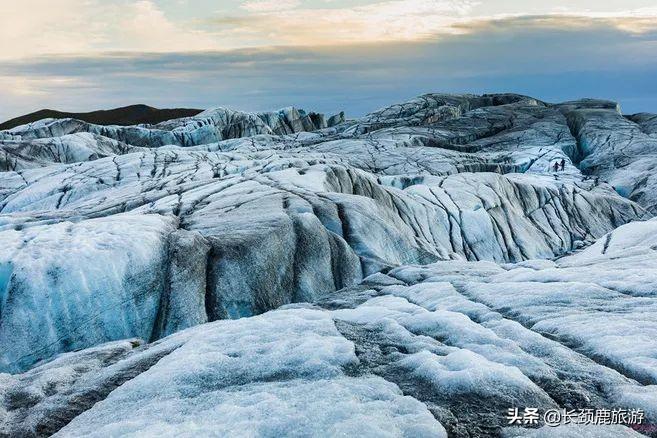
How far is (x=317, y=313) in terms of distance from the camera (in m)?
12.4

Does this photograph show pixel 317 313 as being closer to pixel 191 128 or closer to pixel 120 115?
pixel 191 128

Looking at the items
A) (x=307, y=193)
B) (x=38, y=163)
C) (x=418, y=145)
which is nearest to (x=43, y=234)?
(x=307, y=193)

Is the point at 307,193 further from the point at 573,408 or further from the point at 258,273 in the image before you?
the point at 573,408

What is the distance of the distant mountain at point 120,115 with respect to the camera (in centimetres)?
14112

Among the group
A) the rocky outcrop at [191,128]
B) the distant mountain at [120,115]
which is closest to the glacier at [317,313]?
the rocky outcrop at [191,128]

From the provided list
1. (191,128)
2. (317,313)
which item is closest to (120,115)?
(191,128)

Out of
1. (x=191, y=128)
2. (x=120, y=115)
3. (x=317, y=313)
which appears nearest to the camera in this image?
(x=317, y=313)

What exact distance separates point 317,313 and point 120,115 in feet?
480

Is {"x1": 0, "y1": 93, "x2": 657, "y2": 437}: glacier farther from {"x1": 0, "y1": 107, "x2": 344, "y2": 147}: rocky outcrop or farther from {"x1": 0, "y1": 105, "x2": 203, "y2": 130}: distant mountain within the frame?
{"x1": 0, "y1": 105, "x2": 203, "y2": 130}: distant mountain

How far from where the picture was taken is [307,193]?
2539cm

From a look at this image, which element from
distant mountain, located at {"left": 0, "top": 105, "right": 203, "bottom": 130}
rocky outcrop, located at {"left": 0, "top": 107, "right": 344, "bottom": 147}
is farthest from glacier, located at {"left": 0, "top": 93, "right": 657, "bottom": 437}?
distant mountain, located at {"left": 0, "top": 105, "right": 203, "bottom": 130}

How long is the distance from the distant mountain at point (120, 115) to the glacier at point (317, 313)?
11209cm

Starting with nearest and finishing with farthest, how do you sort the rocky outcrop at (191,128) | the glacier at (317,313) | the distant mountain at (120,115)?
1. the glacier at (317,313)
2. the rocky outcrop at (191,128)
3. the distant mountain at (120,115)

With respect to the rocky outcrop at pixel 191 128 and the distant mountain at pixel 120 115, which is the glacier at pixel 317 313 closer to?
the rocky outcrop at pixel 191 128
